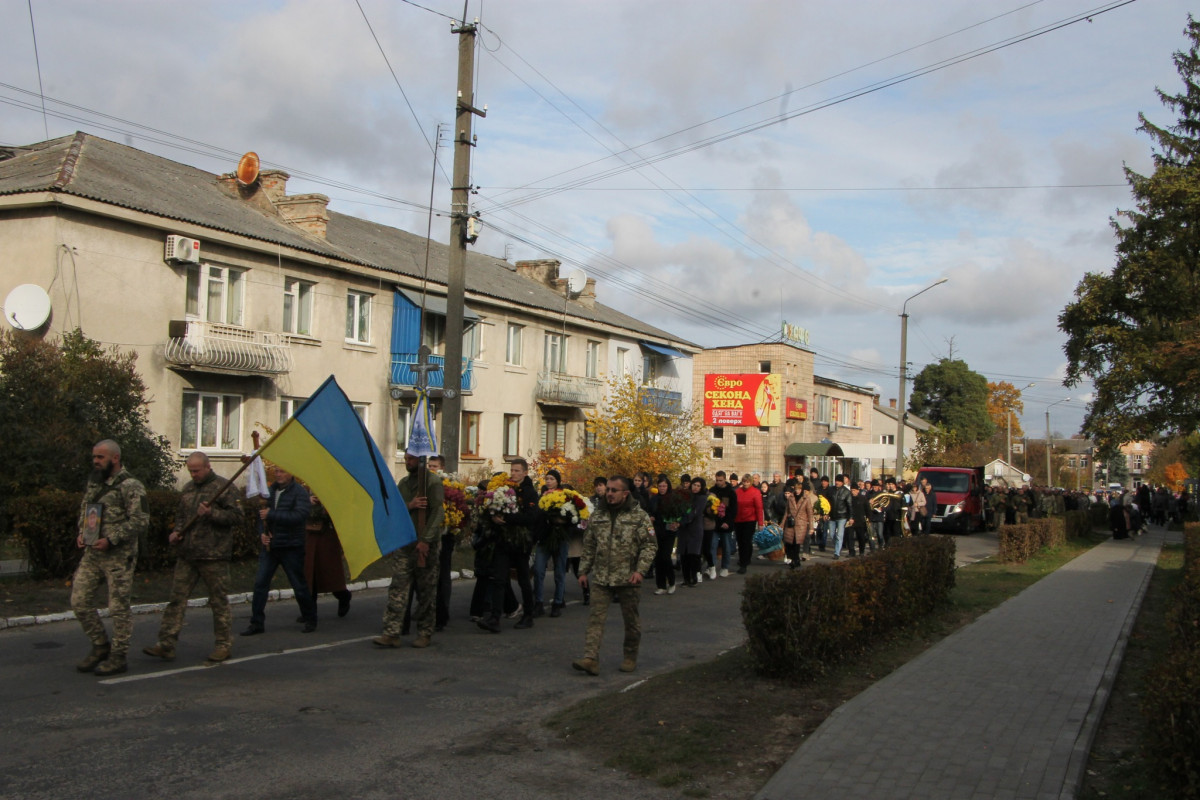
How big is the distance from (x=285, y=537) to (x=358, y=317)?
18315 millimetres

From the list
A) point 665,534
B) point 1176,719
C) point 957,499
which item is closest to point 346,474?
point 1176,719

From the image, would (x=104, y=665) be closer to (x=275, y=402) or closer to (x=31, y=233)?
(x=31, y=233)

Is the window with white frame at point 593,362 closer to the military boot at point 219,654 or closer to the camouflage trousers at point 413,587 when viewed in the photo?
the camouflage trousers at point 413,587

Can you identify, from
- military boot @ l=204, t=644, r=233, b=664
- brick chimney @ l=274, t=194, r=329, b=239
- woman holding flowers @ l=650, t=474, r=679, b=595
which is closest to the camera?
military boot @ l=204, t=644, r=233, b=664

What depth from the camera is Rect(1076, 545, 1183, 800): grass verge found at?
5.62 meters

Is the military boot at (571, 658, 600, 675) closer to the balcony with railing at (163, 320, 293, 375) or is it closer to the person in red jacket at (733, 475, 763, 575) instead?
the person in red jacket at (733, 475, 763, 575)

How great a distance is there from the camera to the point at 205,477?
8750mm

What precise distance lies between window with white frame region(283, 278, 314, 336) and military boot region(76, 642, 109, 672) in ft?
60.1

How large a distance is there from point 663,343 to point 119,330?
2473cm

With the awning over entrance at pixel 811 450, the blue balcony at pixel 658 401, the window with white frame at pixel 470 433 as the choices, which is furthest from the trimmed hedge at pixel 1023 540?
the awning over entrance at pixel 811 450

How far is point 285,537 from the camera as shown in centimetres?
1054

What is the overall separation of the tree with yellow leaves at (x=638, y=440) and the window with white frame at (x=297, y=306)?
30.3ft

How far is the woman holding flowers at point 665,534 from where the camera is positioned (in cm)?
1507

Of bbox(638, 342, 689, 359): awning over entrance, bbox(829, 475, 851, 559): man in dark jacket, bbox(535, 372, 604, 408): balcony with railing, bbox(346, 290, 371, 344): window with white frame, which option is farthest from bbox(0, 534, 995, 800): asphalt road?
bbox(638, 342, 689, 359): awning over entrance
